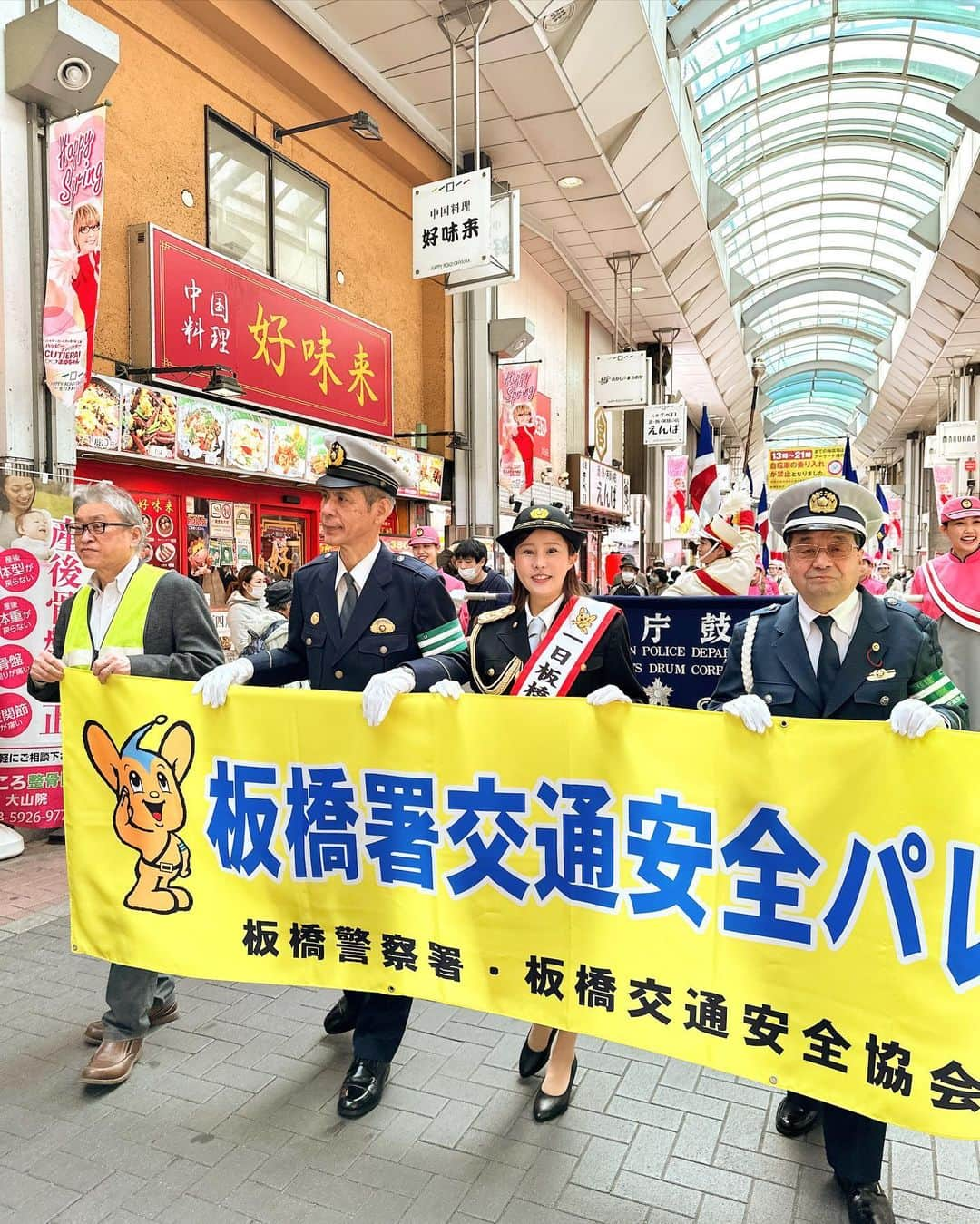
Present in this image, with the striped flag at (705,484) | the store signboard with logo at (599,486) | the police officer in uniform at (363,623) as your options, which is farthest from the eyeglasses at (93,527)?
the store signboard with logo at (599,486)

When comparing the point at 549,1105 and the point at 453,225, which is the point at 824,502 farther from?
the point at 453,225

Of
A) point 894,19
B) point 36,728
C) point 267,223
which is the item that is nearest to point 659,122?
point 894,19

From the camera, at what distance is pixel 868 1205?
2.30 metres

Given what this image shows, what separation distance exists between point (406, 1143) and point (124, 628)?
193 centimetres

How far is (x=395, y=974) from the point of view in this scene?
8.80 feet

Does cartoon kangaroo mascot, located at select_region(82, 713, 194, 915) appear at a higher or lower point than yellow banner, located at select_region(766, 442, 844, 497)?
lower

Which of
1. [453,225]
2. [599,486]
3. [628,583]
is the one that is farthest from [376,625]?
[599,486]

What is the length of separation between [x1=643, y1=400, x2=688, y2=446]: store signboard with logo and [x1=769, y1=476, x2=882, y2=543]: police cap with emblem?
15.7 m

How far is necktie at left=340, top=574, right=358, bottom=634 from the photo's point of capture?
9.96 feet

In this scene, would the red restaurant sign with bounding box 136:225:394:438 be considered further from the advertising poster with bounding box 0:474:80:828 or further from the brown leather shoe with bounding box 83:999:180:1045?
the brown leather shoe with bounding box 83:999:180:1045

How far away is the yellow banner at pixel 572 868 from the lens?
6.88 ft

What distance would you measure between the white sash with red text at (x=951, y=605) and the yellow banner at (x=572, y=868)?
3.89 meters

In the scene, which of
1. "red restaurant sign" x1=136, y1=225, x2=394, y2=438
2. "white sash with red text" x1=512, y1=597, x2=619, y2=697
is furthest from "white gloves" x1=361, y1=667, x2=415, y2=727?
"red restaurant sign" x1=136, y1=225, x2=394, y2=438

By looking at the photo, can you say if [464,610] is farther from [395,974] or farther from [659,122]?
[659,122]
